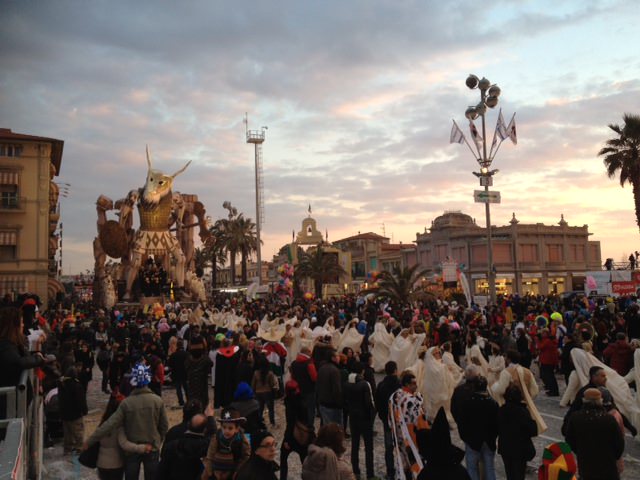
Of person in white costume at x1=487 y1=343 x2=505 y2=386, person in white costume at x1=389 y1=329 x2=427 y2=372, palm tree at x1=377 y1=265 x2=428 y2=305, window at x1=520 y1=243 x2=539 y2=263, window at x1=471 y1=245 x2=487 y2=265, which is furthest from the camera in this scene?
window at x1=520 y1=243 x2=539 y2=263

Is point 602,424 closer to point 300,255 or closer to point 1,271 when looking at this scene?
point 1,271

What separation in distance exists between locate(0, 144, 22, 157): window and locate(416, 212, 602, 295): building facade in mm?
37540

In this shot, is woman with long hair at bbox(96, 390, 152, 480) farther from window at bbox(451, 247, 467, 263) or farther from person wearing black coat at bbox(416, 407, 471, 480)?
window at bbox(451, 247, 467, 263)

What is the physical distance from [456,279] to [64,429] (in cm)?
2143

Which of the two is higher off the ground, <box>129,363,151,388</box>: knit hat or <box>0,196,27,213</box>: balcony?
<box>0,196,27,213</box>: balcony

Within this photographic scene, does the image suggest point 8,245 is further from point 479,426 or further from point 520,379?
Answer: point 479,426

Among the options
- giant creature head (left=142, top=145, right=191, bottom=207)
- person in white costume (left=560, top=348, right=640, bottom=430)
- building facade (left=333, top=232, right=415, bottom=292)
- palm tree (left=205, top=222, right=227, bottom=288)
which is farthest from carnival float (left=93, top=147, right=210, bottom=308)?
person in white costume (left=560, top=348, right=640, bottom=430)

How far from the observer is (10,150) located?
3803 cm

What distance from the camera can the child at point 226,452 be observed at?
4.43 m

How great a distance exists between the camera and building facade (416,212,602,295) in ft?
187

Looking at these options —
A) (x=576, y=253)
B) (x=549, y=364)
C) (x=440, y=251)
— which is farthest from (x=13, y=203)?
(x=576, y=253)

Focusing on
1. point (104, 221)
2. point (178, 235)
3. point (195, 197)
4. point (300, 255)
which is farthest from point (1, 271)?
point (300, 255)

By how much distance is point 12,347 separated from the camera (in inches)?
201

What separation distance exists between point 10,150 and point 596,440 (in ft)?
134
